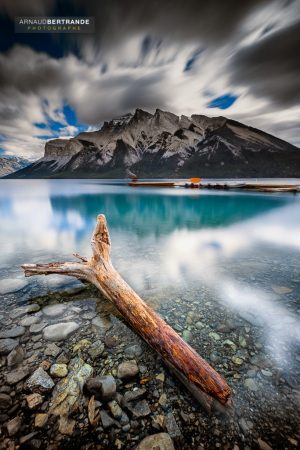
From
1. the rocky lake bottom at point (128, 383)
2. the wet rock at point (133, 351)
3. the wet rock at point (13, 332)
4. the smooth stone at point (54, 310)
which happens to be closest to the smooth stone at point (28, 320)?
the rocky lake bottom at point (128, 383)

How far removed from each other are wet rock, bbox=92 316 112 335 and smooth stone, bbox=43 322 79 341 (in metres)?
0.37

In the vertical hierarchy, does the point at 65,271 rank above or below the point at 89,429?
above

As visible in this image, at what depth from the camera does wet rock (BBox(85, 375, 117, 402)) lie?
286cm

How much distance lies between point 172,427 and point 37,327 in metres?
3.10

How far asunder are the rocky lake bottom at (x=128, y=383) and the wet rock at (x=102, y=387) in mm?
13

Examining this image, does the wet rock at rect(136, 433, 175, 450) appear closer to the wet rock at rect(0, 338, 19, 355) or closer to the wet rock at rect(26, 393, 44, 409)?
the wet rock at rect(26, 393, 44, 409)

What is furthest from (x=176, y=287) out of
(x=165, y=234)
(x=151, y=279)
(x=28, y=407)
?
(x=165, y=234)

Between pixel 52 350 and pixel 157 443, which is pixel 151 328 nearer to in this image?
pixel 157 443

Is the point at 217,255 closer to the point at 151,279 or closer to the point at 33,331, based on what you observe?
the point at 151,279

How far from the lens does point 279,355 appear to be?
3572 millimetres

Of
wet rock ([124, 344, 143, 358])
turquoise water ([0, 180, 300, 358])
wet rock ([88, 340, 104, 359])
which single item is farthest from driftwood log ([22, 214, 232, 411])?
turquoise water ([0, 180, 300, 358])

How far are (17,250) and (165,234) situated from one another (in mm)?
7832

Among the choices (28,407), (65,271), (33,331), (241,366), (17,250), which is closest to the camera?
(28,407)

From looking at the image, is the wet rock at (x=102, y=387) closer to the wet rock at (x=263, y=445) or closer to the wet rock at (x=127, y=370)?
the wet rock at (x=127, y=370)
